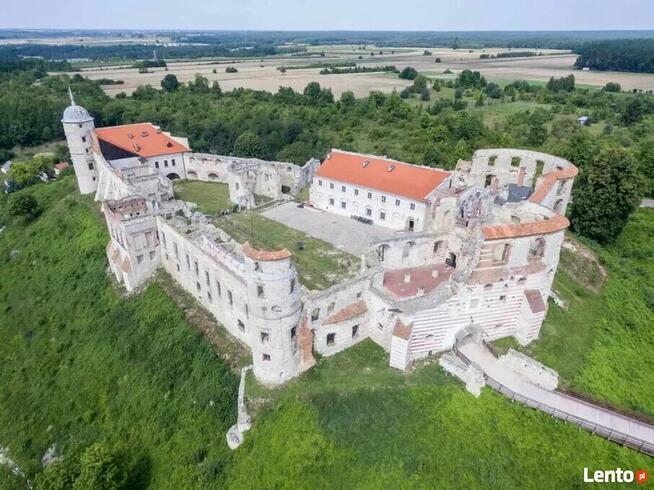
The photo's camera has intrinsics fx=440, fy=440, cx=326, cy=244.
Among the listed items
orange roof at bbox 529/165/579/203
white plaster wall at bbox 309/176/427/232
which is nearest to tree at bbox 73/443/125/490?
white plaster wall at bbox 309/176/427/232

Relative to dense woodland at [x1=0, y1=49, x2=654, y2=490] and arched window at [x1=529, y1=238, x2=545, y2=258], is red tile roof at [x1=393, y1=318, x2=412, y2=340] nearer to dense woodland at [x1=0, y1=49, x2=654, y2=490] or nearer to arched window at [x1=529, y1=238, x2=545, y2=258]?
dense woodland at [x1=0, y1=49, x2=654, y2=490]

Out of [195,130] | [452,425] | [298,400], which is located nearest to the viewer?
[452,425]

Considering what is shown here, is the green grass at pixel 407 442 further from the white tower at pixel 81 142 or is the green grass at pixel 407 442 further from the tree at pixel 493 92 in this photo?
the tree at pixel 493 92

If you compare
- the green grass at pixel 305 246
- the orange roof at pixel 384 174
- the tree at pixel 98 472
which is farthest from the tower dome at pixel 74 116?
Answer: the tree at pixel 98 472

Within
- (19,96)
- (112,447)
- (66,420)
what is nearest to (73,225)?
(66,420)

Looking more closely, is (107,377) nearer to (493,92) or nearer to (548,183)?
(548,183)

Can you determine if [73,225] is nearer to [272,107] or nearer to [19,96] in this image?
[272,107]
